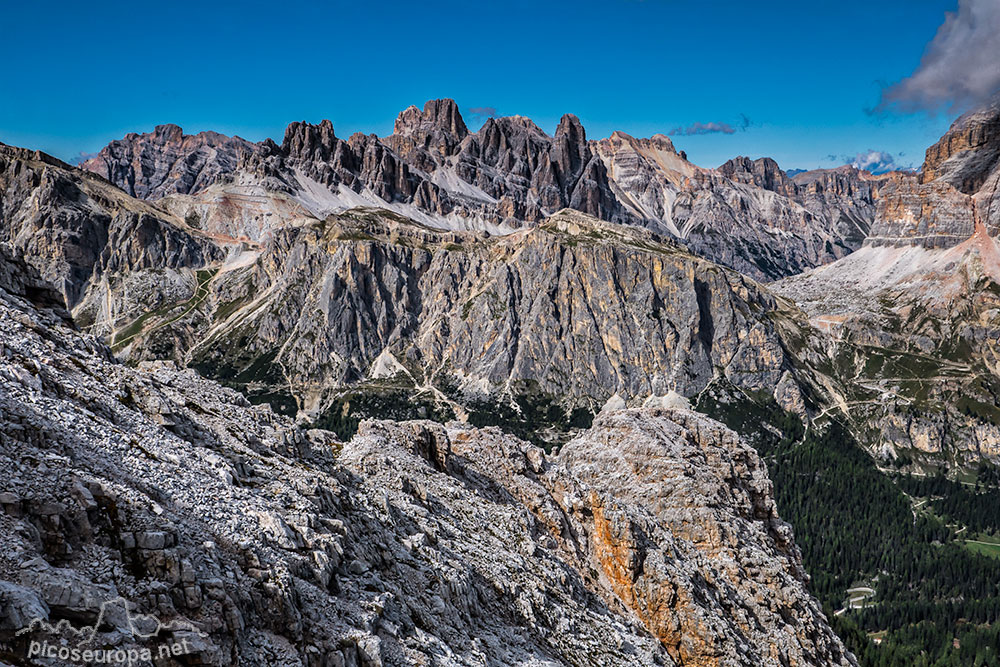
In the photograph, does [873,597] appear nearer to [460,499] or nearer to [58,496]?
[460,499]

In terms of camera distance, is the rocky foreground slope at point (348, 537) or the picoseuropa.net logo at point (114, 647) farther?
the rocky foreground slope at point (348, 537)

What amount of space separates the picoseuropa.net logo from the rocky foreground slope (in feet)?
0.38

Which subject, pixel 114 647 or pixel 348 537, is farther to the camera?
pixel 348 537

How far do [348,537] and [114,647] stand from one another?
14.8 m

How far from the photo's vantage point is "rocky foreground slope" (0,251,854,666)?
20.2m

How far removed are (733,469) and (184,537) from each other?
61412mm

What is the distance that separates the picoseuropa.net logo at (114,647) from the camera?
52.6 ft

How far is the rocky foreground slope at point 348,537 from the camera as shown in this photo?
2017cm

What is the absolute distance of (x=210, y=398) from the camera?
136ft

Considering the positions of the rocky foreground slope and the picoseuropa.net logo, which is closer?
the picoseuropa.net logo

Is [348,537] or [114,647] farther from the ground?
[114,647]

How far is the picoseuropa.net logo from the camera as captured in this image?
1603cm

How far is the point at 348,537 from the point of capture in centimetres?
3172

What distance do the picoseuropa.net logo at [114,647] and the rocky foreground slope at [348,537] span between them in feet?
0.38
